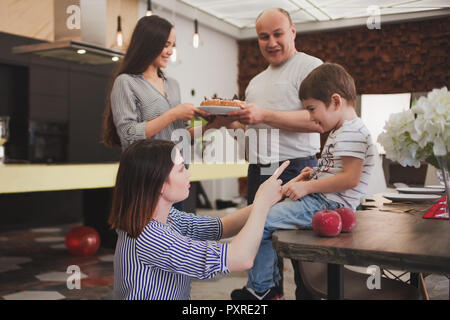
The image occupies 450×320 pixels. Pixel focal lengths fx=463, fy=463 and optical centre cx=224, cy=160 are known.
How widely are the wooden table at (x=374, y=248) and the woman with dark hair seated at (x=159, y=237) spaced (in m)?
0.11

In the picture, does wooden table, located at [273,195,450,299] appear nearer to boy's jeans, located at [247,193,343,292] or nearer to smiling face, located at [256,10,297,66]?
boy's jeans, located at [247,193,343,292]

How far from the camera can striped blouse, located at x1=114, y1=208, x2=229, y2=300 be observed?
101 cm

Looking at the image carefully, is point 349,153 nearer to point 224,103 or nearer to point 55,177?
point 224,103

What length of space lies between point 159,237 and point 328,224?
368mm

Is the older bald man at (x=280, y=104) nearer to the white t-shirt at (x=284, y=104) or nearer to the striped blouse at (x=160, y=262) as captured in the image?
the white t-shirt at (x=284, y=104)

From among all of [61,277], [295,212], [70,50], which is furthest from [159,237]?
[70,50]

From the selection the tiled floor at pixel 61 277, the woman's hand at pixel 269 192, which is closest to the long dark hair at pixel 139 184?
the woman's hand at pixel 269 192

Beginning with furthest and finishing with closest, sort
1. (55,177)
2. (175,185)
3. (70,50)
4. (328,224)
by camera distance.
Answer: (70,50), (55,177), (175,185), (328,224)

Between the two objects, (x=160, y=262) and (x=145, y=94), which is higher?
(x=145, y=94)

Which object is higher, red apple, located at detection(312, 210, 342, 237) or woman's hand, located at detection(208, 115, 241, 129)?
woman's hand, located at detection(208, 115, 241, 129)

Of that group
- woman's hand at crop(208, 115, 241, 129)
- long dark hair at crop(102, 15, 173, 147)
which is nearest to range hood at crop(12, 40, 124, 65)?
long dark hair at crop(102, 15, 173, 147)

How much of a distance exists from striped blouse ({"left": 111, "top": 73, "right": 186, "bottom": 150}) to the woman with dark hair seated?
558mm

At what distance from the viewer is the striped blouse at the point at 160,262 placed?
1014 millimetres

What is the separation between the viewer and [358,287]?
1323mm
